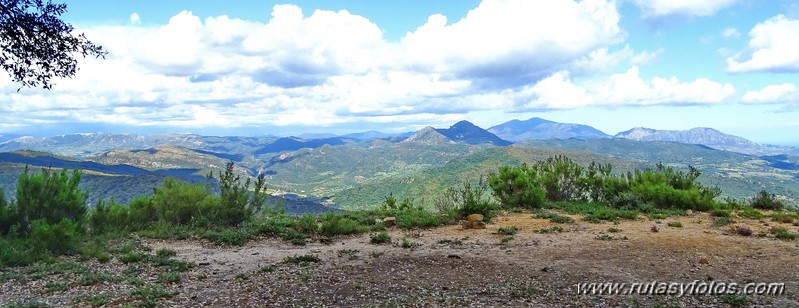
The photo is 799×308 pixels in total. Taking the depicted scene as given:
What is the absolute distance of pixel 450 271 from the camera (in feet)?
32.0

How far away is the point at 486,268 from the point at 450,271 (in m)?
0.78

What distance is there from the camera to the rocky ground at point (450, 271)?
7.83 m

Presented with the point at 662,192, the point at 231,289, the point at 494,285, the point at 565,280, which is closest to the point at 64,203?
the point at 231,289

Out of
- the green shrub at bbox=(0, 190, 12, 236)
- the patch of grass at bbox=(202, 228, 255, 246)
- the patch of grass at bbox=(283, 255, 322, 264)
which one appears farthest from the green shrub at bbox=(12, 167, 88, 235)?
the patch of grass at bbox=(283, 255, 322, 264)

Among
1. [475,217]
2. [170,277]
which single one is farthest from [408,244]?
[170,277]

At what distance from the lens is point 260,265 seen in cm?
1028

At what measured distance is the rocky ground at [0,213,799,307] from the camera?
7828 mm

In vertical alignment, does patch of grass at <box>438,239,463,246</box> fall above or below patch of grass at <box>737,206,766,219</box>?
below

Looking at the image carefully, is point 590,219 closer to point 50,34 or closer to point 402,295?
point 402,295

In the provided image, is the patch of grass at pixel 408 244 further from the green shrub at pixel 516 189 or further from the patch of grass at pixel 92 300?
the green shrub at pixel 516 189

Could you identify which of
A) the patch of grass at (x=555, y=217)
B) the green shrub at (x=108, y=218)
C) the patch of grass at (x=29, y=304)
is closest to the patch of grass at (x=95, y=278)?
the patch of grass at (x=29, y=304)

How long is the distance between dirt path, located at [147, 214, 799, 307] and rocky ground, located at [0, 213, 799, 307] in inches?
0.8

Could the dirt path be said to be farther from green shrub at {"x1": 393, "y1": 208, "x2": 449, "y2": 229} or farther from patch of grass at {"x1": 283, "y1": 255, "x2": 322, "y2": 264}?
green shrub at {"x1": 393, "y1": 208, "x2": 449, "y2": 229}

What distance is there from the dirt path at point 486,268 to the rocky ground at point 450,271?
2cm
